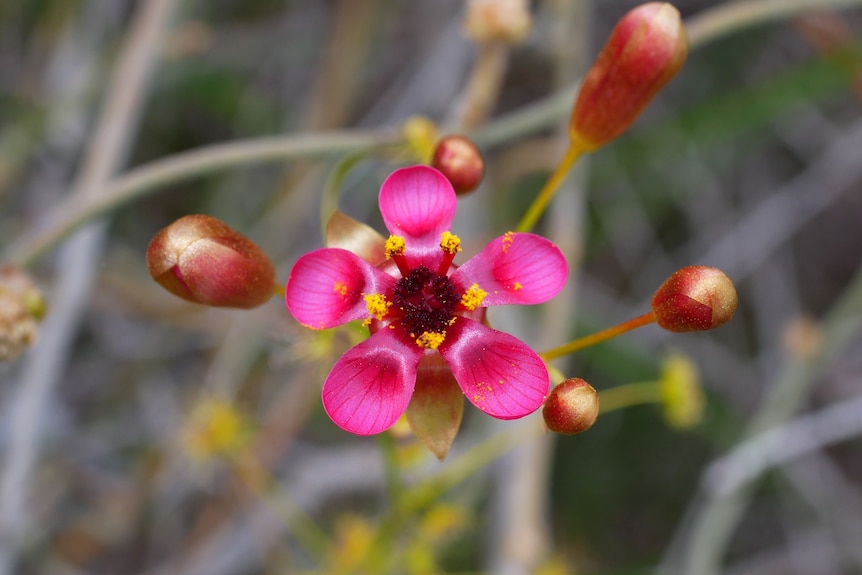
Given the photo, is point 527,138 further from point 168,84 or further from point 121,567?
point 121,567

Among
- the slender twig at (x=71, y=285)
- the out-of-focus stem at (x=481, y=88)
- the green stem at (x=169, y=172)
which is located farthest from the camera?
the out-of-focus stem at (x=481, y=88)

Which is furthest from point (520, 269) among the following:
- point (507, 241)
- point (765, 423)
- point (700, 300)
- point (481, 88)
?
point (765, 423)

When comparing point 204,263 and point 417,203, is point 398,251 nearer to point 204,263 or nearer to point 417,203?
point 417,203

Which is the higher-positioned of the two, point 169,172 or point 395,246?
point 169,172

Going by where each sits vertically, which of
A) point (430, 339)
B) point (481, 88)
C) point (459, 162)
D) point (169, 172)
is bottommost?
point (430, 339)

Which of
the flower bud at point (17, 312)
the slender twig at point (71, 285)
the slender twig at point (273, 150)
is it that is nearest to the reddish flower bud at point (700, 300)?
the slender twig at point (273, 150)

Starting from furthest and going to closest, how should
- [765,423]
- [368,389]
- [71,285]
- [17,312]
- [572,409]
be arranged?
[765,423] < [71,285] < [17,312] < [368,389] < [572,409]

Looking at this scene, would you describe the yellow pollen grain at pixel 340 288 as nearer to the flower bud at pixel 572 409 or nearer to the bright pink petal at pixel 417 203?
the bright pink petal at pixel 417 203

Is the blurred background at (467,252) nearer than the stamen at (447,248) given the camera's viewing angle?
No

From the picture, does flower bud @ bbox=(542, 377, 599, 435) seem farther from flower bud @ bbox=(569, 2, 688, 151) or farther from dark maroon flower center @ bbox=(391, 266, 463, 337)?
flower bud @ bbox=(569, 2, 688, 151)
